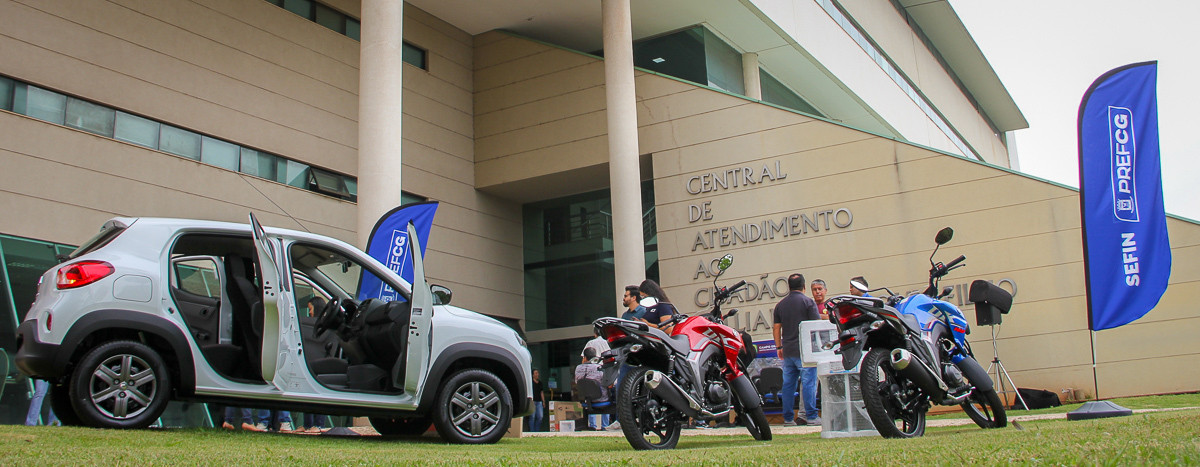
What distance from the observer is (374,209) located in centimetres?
1505

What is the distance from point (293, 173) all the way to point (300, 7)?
3724mm

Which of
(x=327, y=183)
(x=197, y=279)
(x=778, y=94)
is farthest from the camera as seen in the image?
(x=778, y=94)

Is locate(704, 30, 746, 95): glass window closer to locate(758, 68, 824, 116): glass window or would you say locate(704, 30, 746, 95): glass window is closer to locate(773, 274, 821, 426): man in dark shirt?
locate(758, 68, 824, 116): glass window

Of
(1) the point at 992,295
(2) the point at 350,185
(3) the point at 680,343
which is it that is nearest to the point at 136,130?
(2) the point at 350,185

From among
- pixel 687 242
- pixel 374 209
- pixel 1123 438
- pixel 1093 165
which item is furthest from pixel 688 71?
pixel 1123 438

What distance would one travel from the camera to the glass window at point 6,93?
44.8 feet

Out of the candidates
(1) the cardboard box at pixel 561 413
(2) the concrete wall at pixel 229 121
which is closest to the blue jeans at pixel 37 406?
(2) the concrete wall at pixel 229 121

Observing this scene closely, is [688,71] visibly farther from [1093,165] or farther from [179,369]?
[179,369]

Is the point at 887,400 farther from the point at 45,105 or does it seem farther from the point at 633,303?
the point at 45,105

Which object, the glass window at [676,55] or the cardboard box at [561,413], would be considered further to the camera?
the glass window at [676,55]

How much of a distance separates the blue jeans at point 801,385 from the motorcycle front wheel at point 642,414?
389 centimetres

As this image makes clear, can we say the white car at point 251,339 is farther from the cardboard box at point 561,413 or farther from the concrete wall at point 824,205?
the concrete wall at point 824,205

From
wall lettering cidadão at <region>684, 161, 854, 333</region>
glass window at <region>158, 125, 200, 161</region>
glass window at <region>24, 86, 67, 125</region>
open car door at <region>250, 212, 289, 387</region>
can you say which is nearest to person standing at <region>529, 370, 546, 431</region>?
wall lettering cidadão at <region>684, 161, 854, 333</region>

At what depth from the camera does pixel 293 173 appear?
18375 mm
